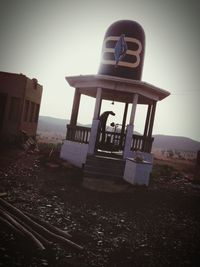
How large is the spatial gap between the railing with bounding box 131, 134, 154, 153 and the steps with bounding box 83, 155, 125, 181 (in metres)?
1.57

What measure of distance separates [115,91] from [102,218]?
823 cm

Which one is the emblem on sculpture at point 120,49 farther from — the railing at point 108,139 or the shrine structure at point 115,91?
the railing at point 108,139

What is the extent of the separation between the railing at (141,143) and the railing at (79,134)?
96.7 inches

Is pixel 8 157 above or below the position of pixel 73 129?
below

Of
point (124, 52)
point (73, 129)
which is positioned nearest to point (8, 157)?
point (73, 129)

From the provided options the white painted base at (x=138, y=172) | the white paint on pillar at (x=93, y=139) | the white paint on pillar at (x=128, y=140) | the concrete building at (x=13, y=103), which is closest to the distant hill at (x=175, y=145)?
the concrete building at (x=13, y=103)

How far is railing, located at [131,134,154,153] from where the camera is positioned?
13698mm

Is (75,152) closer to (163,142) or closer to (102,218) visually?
(102,218)

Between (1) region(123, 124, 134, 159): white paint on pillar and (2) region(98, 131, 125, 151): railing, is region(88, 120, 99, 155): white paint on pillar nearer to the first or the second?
(2) region(98, 131, 125, 151): railing

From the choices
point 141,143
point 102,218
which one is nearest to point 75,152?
point 141,143

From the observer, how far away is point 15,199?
7.27 m

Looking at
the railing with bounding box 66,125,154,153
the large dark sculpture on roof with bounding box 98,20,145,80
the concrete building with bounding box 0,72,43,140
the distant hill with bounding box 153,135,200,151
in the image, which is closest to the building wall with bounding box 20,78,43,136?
the concrete building with bounding box 0,72,43,140

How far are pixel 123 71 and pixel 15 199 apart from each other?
28.8 ft

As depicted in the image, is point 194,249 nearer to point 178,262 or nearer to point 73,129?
point 178,262
